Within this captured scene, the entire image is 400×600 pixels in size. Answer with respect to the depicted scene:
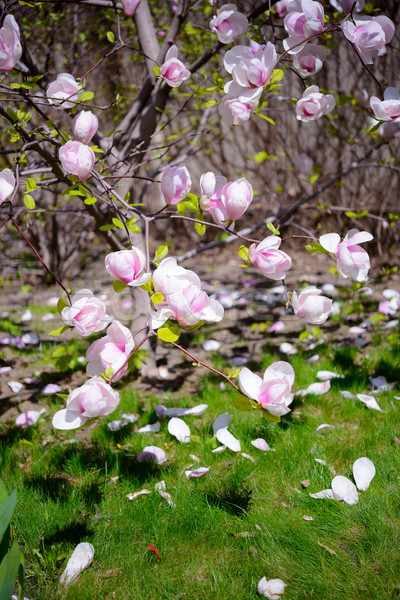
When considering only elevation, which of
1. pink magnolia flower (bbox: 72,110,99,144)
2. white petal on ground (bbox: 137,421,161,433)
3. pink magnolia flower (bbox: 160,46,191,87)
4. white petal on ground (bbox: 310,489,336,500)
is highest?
pink magnolia flower (bbox: 160,46,191,87)

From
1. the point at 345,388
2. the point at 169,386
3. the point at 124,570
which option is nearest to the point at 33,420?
the point at 169,386

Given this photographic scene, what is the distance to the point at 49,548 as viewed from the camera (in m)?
1.24

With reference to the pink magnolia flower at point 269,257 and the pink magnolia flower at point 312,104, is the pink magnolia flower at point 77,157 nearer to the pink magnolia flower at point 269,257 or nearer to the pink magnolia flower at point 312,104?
the pink magnolia flower at point 269,257

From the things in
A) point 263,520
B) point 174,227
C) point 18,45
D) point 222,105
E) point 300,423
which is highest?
point 18,45

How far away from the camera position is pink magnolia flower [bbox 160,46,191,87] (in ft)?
4.39

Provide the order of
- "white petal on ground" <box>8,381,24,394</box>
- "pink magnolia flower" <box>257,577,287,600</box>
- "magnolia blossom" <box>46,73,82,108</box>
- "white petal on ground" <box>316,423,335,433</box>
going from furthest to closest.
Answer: "white petal on ground" <box>8,381,24,394</box>
"white petal on ground" <box>316,423,335,433</box>
"magnolia blossom" <box>46,73,82,108</box>
"pink magnolia flower" <box>257,577,287,600</box>

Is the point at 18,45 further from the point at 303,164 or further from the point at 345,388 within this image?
the point at 303,164

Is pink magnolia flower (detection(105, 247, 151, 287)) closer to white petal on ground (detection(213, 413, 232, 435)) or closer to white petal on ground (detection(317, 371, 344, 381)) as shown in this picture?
white petal on ground (detection(213, 413, 232, 435))

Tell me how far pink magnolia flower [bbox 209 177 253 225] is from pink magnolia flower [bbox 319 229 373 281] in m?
0.20

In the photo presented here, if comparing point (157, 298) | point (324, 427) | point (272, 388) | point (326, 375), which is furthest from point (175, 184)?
point (326, 375)

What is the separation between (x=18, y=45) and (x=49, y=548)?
1.27 metres

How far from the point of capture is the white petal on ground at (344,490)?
1330mm

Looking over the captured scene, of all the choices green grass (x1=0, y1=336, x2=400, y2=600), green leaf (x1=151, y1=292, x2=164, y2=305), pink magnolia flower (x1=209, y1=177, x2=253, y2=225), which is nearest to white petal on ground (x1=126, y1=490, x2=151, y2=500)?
green grass (x1=0, y1=336, x2=400, y2=600)

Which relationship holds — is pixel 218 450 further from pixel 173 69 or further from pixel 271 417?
pixel 173 69
